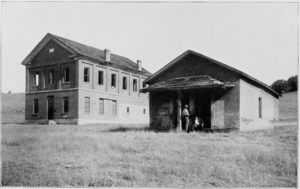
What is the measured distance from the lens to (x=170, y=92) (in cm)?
1950

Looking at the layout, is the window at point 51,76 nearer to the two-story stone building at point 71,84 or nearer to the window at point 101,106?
the two-story stone building at point 71,84

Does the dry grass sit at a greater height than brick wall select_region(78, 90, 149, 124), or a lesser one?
lesser

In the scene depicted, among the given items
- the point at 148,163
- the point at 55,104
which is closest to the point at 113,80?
the point at 55,104

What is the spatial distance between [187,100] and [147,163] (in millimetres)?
10330

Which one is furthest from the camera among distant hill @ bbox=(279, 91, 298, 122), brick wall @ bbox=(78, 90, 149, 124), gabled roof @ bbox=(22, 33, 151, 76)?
brick wall @ bbox=(78, 90, 149, 124)

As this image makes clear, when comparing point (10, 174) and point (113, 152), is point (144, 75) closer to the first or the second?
point (113, 152)

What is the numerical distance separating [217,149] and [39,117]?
1961 centimetres

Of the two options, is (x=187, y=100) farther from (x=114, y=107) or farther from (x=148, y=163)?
(x=114, y=107)

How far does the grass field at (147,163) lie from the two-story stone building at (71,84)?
537 inches

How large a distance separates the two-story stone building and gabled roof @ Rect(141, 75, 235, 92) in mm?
9792

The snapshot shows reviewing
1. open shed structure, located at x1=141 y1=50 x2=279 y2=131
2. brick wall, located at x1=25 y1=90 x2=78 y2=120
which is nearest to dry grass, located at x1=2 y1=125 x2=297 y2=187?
open shed structure, located at x1=141 y1=50 x2=279 y2=131

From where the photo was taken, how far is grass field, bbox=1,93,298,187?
28.8 feet

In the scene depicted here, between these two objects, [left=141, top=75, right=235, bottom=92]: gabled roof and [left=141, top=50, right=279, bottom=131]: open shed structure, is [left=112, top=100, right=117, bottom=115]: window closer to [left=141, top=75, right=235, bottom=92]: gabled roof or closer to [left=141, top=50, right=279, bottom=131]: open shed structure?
[left=141, top=50, right=279, bottom=131]: open shed structure

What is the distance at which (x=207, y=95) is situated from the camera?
18328mm
